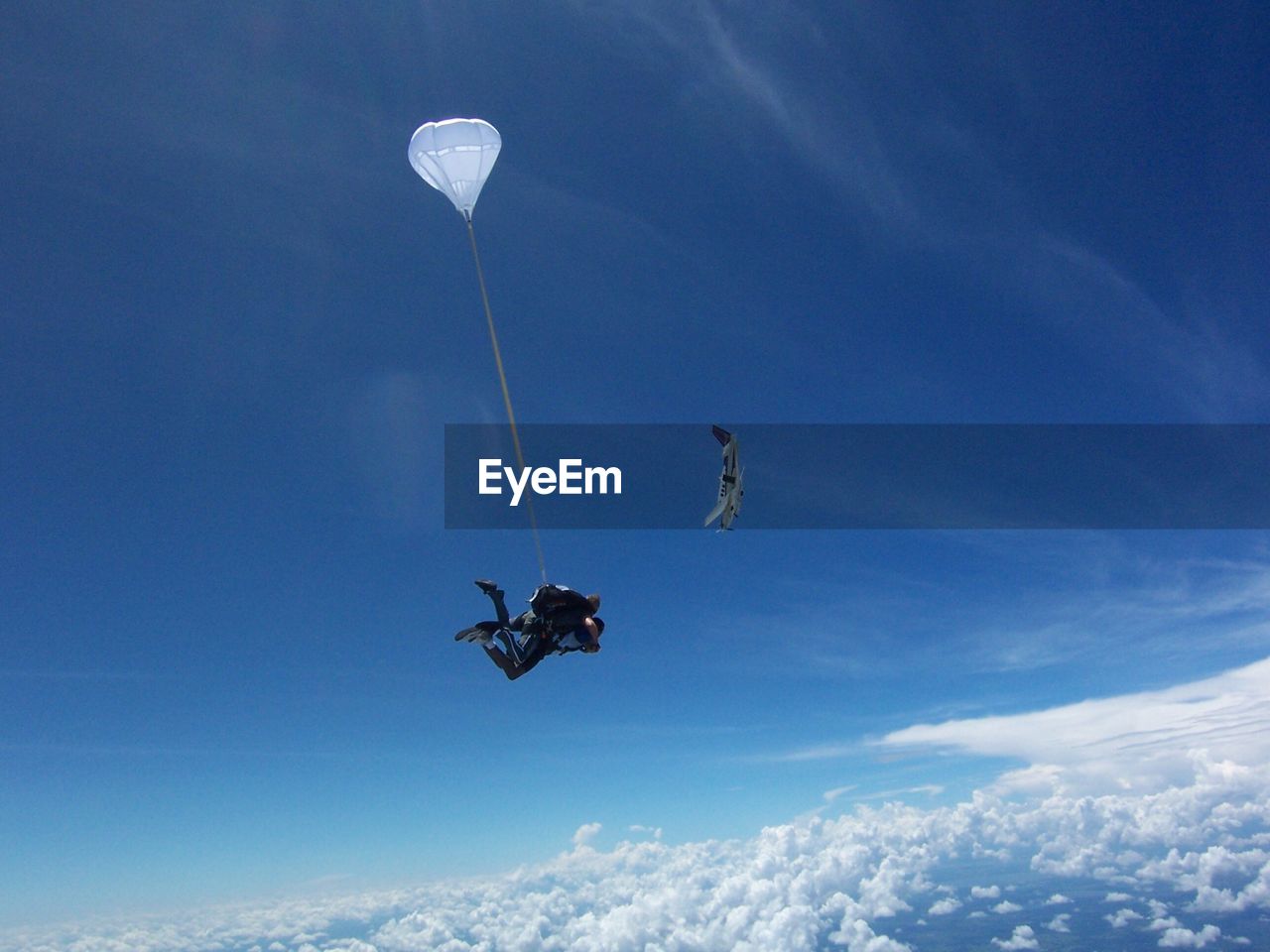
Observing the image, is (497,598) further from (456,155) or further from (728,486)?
(456,155)

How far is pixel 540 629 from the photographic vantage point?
14.7m

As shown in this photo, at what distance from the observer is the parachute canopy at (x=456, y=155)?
1655 centimetres

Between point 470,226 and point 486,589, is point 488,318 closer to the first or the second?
point 470,226

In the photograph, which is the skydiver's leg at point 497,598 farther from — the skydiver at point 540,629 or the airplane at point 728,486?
the airplane at point 728,486

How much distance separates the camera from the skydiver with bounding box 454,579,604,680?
564 inches

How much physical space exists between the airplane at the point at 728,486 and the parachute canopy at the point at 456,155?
840 cm

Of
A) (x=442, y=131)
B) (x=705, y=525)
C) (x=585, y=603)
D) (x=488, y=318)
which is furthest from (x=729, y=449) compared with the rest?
(x=442, y=131)

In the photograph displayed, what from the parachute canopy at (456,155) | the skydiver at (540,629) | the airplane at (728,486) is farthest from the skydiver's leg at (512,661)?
the parachute canopy at (456,155)

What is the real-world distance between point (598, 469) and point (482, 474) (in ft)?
12.0

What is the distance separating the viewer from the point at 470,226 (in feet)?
55.1

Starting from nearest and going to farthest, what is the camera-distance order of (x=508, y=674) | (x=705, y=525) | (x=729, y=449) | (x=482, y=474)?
1. (x=508, y=674)
2. (x=729, y=449)
3. (x=705, y=525)
4. (x=482, y=474)

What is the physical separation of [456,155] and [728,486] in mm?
10443

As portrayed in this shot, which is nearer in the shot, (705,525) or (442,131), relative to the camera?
(442,131)

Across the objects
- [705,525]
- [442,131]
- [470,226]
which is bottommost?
[705,525]
